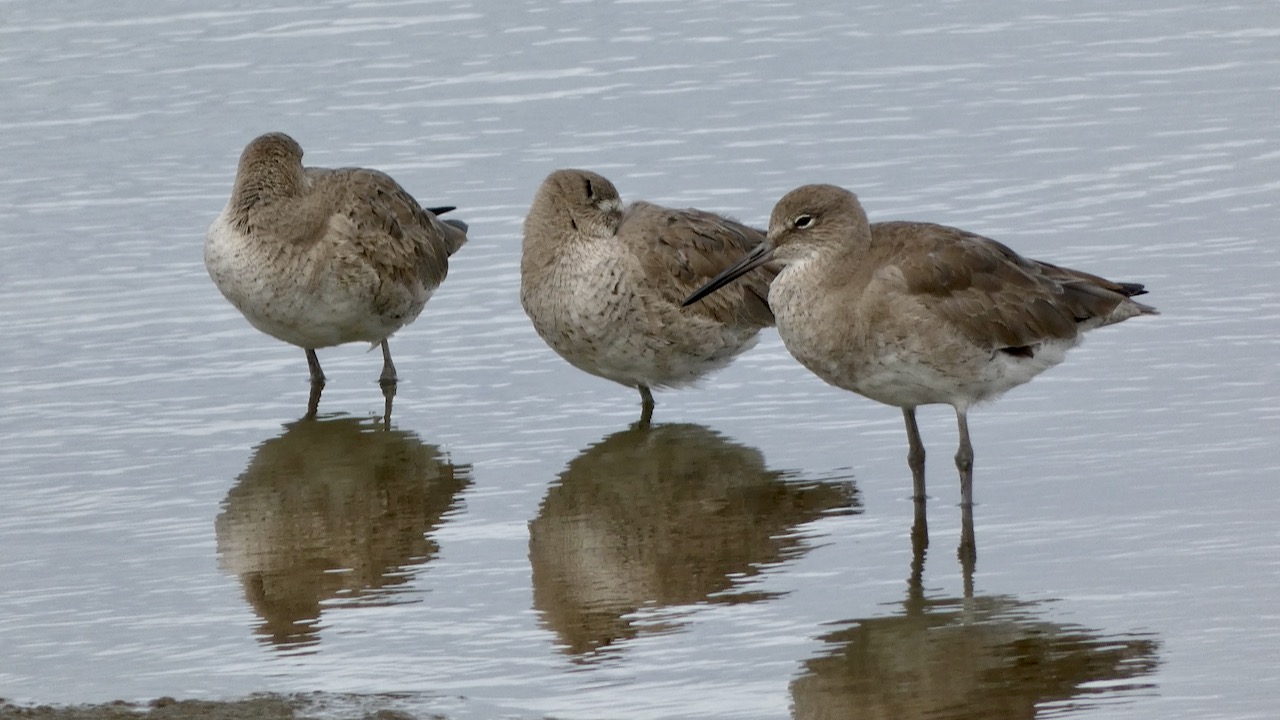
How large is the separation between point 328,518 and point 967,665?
332 centimetres

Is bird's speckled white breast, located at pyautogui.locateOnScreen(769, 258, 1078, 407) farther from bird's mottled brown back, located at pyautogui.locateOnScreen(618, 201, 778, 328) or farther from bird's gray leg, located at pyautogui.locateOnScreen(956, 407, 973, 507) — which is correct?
bird's mottled brown back, located at pyautogui.locateOnScreen(618, 201, 778, 328)

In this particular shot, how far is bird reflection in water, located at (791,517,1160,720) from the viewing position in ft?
23.1

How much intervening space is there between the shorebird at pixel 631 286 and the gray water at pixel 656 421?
0.31 metres

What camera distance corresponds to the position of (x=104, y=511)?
31.7ft

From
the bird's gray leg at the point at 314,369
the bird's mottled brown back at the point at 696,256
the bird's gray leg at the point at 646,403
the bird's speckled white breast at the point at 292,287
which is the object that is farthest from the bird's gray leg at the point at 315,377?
the bird's mottled brown back at the point at 696,256

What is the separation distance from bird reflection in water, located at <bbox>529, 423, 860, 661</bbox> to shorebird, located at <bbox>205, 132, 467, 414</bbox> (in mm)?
1782

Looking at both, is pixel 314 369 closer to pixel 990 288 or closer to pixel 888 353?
pixel 888 353

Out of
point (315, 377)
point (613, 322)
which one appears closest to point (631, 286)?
point (613, 322)

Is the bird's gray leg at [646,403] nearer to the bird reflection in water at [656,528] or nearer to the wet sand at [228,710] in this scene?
the bird reflection in water at [656,528]

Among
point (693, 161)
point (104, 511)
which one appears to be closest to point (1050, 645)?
point (104, 511)

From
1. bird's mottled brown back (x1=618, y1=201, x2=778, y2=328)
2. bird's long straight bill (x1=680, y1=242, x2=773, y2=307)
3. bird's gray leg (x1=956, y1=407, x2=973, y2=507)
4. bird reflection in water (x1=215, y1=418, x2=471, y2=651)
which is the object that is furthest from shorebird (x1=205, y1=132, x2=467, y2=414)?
bird's gray leg (x1=956, y1=407, x2=973, y2=507)

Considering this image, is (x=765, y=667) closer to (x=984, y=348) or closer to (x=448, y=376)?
(x=984, y=348)

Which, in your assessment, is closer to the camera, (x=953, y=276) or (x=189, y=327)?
(x=953, y=276)

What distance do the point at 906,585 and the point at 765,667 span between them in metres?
1.05
